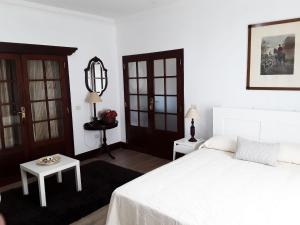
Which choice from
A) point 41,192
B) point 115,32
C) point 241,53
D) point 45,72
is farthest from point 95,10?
point 41,192

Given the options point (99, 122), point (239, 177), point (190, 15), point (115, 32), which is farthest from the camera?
point (115, 32)

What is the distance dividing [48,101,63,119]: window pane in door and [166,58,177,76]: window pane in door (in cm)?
191

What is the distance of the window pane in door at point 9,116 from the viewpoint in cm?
352

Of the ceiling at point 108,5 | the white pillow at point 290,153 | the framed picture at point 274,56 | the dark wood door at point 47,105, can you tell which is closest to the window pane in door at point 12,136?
the dark wood door at point 47,105

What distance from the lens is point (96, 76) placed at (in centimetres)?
462

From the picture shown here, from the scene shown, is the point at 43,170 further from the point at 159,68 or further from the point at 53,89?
the point at 159,68

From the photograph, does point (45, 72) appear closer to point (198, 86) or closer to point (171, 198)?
point (198, 86)

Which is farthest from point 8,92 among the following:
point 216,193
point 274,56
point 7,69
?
point 274,56

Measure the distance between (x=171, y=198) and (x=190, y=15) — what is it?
2852 mm

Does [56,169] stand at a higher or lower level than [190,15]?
lower

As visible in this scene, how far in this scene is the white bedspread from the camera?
167 cm

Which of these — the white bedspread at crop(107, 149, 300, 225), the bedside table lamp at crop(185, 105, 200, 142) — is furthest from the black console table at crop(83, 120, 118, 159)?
the white bedspread at crop(107, 149, 300, 225)

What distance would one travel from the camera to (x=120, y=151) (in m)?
4.94

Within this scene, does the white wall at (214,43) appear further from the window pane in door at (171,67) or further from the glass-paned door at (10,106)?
the glass-paned door at (10,106)
